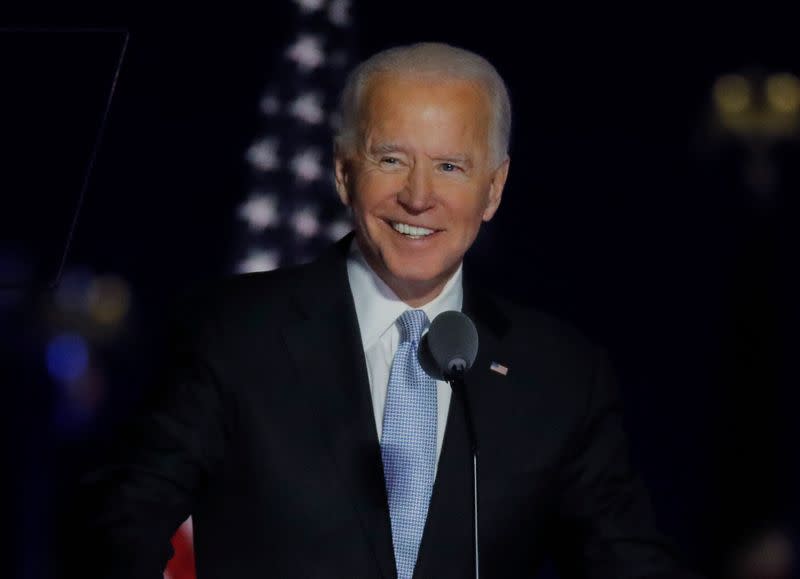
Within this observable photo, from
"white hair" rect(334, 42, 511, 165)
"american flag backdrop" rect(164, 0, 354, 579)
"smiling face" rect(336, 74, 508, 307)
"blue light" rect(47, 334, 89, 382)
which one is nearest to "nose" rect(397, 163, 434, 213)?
"smiling face" rect(336, 74, 508, 307)

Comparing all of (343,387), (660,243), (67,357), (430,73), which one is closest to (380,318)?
(343,387)

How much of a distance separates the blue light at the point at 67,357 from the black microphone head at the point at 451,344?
4041 mm

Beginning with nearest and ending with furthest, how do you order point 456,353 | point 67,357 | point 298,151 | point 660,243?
point 456,353
point 660,243
point 67,357
point 298,151

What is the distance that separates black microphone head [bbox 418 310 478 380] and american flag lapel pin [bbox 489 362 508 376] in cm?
43

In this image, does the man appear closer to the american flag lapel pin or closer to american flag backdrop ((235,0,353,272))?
the american flag lapel pin

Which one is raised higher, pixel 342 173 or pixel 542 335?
pixel 342 173

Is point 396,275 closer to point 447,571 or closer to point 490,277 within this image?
point 447,571

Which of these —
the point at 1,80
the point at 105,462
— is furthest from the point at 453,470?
the point at 1,80

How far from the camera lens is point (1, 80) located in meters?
1.54

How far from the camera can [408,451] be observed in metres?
1.65

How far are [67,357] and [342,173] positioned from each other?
11.9 ft

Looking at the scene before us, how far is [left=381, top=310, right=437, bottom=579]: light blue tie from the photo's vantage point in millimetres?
1627

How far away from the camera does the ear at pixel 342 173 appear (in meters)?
1.74

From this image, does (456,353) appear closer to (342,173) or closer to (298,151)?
(342,173)
